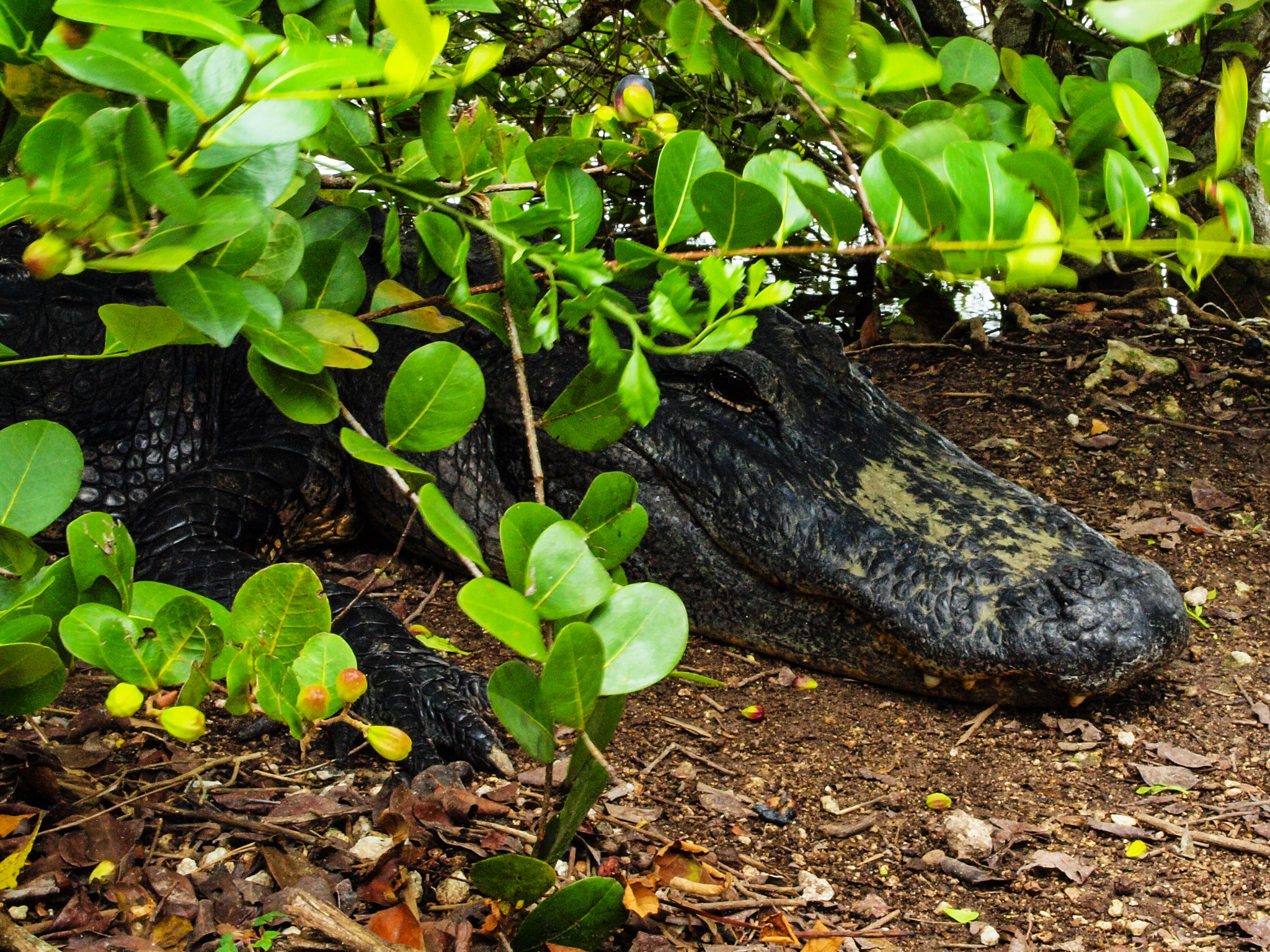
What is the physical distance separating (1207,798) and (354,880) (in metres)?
1.64

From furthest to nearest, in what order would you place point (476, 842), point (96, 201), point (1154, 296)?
1. point (1154, 296)
2. point (476, 842)
3. point (96, 201)

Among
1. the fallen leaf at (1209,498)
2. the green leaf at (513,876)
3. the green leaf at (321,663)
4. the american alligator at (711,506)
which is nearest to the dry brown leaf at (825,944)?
the green leaf at (513,876)

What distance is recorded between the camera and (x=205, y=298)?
769mm

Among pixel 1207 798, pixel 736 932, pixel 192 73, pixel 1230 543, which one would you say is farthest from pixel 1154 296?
pixel 192 73

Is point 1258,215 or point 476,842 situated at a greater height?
point 1258,215

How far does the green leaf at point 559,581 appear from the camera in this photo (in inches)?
32.3

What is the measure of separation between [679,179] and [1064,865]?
1.45m

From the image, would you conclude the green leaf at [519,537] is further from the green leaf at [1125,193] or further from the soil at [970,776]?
the soil at [970,776]

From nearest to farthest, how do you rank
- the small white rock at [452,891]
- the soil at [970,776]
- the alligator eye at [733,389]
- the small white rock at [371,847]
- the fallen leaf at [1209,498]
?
the small white rock at [452,891] → the small white rock at [371,847] → the soil at [970,776] → the alligator eye at [733,389] → the fallen leaf at [1209,498]

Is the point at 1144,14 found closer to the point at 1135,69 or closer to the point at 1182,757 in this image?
the point at 1135,69

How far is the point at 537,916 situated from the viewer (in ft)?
3.64

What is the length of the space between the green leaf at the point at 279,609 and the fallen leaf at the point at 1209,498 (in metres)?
3.03

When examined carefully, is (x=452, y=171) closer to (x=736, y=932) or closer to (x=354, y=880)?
(x=354, y=880)

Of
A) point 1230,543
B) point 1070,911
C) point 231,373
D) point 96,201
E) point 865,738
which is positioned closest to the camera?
point 96,201
